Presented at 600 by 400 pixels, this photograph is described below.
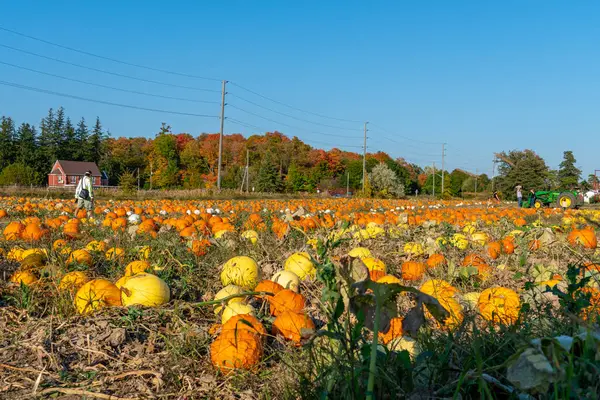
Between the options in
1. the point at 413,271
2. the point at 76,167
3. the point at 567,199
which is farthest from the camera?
the point at 76,167

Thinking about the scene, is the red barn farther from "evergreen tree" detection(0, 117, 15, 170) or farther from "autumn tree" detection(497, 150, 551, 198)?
"autumn tree" detection(497, 150, 551, 198)

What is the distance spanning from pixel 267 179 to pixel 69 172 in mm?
37781

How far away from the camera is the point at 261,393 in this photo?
176 centimetres

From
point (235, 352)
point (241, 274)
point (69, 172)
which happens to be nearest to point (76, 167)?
point (69, 172)

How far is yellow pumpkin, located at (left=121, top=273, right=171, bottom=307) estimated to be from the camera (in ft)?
8.94

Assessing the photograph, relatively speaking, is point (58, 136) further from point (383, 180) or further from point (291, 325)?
point (291, 325)

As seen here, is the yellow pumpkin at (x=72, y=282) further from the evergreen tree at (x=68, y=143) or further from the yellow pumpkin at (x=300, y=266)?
the evergreen tree at (x=68, y=143)

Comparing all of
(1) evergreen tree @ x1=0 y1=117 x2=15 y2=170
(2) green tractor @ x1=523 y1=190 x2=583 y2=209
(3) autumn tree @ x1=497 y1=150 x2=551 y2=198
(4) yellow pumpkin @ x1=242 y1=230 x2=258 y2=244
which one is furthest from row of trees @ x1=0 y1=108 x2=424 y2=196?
(4) yellow pumpkin @ x1=242 y1=230 x2=258 y2=244

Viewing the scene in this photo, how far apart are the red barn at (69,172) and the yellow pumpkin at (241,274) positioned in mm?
81041

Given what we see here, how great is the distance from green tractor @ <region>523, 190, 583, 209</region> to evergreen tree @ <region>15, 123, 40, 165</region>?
70.3m

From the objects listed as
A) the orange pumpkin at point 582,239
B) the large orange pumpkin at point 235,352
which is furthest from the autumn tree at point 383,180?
the large orange pumpkin at point 235,352

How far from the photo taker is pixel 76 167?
79500mm

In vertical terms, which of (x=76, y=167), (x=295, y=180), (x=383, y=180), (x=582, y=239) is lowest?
(x=582, y=239)

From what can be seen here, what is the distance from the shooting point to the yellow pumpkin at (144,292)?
2.72 meters
